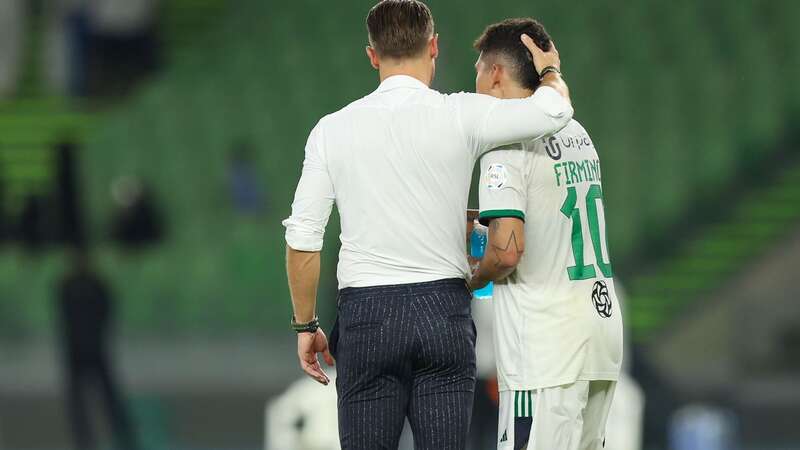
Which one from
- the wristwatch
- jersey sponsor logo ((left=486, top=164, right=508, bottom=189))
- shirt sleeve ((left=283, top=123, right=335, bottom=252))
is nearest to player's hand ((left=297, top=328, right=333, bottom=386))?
the wristwatch

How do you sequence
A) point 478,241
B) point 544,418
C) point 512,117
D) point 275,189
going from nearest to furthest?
point 512,117
point 544,418
point 478,241
point 275,189

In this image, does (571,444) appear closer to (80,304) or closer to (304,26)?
(80,304)

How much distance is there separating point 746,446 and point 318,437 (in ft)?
13.6

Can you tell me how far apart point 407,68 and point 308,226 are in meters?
0.43

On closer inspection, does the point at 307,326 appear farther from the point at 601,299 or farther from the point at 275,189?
the point at 275,189

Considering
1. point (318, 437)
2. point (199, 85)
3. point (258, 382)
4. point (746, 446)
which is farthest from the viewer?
point (199, 85)

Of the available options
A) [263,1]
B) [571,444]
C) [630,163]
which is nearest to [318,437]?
[571,444]

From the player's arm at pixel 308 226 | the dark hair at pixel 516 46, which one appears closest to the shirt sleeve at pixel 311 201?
the player's arm at pixel 308 226

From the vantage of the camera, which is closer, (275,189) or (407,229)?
(407,229)

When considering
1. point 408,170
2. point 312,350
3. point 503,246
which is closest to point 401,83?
point 408,170

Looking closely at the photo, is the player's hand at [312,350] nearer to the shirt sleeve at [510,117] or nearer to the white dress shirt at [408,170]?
the white dress shirt at [408,170]

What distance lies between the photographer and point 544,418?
3492mm

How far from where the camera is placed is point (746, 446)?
1012cm

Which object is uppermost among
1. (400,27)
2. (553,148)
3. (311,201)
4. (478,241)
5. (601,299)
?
(400,27)
